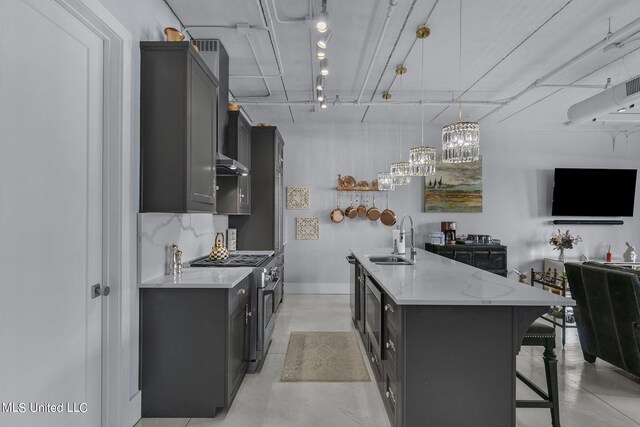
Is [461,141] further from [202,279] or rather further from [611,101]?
[611,101]

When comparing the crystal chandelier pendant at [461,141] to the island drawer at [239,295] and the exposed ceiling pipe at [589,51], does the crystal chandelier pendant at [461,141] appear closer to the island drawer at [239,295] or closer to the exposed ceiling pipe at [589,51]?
the exposed ceiling pipe at [589,51]

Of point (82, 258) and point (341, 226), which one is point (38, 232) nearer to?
point (82, 258)

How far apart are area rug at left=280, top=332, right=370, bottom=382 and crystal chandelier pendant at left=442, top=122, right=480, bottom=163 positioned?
81.3 inches

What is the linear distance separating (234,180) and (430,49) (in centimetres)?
255

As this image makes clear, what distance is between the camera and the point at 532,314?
199cm

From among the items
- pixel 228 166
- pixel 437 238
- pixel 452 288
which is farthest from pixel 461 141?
pixel 437 238

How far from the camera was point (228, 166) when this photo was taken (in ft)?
10.7

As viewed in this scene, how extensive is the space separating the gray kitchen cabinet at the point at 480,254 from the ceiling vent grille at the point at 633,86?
291cm

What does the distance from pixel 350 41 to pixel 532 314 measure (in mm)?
2875

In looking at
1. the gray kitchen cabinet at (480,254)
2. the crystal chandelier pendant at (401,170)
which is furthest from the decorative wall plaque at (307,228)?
the crystal chandelier pendant at (401,170)

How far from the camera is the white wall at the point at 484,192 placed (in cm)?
642

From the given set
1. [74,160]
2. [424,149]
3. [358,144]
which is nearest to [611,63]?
[424,149]

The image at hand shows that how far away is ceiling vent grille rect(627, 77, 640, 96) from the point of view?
3.62 meters

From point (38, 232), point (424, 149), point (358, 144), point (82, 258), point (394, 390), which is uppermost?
point (358, 144)
